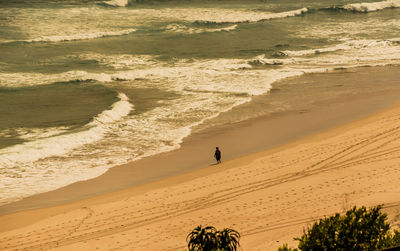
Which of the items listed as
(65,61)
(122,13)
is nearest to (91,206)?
(65,61)

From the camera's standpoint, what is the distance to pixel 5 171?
18.2 metres

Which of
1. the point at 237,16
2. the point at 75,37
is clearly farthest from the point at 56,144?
the point at 237,16

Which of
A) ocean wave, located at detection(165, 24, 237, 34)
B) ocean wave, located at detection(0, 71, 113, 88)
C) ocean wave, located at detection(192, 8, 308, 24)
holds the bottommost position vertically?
ocean wave, located at detection(0, 71, 113, 88)

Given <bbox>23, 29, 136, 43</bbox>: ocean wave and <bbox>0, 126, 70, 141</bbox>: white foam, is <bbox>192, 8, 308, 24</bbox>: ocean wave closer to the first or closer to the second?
<bbox>23, 29, 136, 43</bbox>: ocean wave

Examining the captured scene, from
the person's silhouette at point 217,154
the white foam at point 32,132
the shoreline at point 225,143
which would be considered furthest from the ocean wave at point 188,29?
the person's silhouette at point 217,154

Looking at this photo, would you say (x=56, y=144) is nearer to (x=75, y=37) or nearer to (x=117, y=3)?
(x=75, y=37)

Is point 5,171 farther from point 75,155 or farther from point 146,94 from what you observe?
point 146,94

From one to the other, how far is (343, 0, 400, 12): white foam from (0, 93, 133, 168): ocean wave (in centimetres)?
3807

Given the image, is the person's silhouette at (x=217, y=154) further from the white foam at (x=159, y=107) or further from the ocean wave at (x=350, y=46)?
the ocean wave at (x=350, y=46)

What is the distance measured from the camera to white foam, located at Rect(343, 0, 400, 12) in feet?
183

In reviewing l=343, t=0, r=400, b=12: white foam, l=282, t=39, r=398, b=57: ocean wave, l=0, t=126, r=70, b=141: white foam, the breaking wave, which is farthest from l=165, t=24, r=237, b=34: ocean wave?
l=0, t=126, r=70, b=141: white foam

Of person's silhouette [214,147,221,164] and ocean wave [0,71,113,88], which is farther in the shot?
ocean wave [0,71,113,88]

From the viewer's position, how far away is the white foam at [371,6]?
55688 mm

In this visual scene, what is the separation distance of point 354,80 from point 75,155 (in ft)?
50.0
